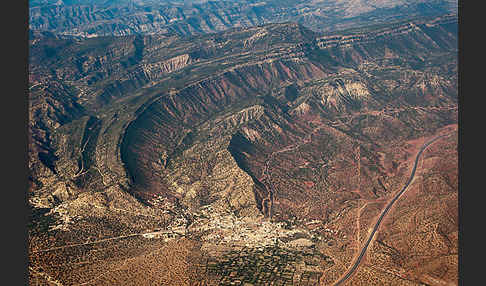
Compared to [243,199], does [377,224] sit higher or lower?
lower

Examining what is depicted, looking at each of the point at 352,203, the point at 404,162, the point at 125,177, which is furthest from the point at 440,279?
the point at 125,177

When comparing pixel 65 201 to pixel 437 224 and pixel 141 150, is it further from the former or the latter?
pixel 437 224

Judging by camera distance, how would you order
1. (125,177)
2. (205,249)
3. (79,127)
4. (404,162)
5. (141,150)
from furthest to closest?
(79,127) < (141,150) < (404,162) < (125,177) < (205,249)

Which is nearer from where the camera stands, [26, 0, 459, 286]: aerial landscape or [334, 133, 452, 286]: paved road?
[334, 133, 452, 286]: paved road

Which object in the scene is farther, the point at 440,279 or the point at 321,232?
the point at 321,232

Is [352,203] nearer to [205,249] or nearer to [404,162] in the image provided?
[404,162]

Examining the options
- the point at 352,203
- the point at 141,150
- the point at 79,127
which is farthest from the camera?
the point at 79,127

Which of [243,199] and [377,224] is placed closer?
[377,224]

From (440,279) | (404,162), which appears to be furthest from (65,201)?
(404,162)

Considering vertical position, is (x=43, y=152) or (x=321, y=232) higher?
(x=43, y=152)

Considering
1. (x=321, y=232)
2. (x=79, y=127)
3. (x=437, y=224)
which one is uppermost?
(x=79, y=127)

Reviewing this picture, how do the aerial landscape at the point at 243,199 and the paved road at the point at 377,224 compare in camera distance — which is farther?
the aerial landscape at the point at 243,199
